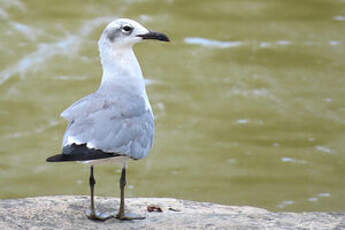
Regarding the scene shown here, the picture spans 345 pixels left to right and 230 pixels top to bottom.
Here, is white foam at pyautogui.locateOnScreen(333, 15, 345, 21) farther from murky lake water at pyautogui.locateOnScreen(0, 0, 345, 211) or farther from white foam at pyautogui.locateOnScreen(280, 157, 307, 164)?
white foam at pyautogui.locateOnScreen(280, 157, 307, 164)

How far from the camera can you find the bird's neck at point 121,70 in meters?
4.65

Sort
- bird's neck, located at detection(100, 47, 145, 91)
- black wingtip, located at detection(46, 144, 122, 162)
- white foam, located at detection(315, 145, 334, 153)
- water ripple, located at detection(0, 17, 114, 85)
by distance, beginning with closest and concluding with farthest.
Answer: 1. black wingtip, located at detection(46, 144, 122, 162)
2. bird's neck, located at detection(100, 47, 145, 91)
3. white foam, located at detection(315, 145, 334, 153)
4. water ripple, located at detection(0, 17, 114, 85)

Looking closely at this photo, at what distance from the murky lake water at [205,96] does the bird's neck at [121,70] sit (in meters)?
2.79

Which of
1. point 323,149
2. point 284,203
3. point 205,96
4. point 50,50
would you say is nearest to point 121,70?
point 284,203

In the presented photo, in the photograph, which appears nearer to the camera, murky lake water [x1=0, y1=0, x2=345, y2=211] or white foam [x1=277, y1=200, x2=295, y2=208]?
white foam [x1=277, y1=200, x2=295, y2=208]

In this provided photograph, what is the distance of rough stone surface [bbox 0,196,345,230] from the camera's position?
4.16 meters

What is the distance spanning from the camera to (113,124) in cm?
427

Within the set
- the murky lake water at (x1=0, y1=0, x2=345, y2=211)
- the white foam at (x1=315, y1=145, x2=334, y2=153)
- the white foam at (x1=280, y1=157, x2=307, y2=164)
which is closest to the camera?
the murky lake water at (x1=0, y1=0, x2=345, y2=211)

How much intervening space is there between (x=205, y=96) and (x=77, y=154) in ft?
19.4

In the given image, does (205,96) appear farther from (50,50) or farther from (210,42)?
(50,50)

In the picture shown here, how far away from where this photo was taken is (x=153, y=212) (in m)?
4.71

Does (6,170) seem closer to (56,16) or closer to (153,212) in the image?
(153,212)

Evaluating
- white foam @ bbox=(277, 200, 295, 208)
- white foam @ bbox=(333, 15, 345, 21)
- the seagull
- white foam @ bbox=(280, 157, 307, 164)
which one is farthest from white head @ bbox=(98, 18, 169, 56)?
white foam @ bbox=(333, 15, 345, 21)

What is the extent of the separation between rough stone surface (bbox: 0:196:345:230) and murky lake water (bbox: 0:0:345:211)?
8.54ft
